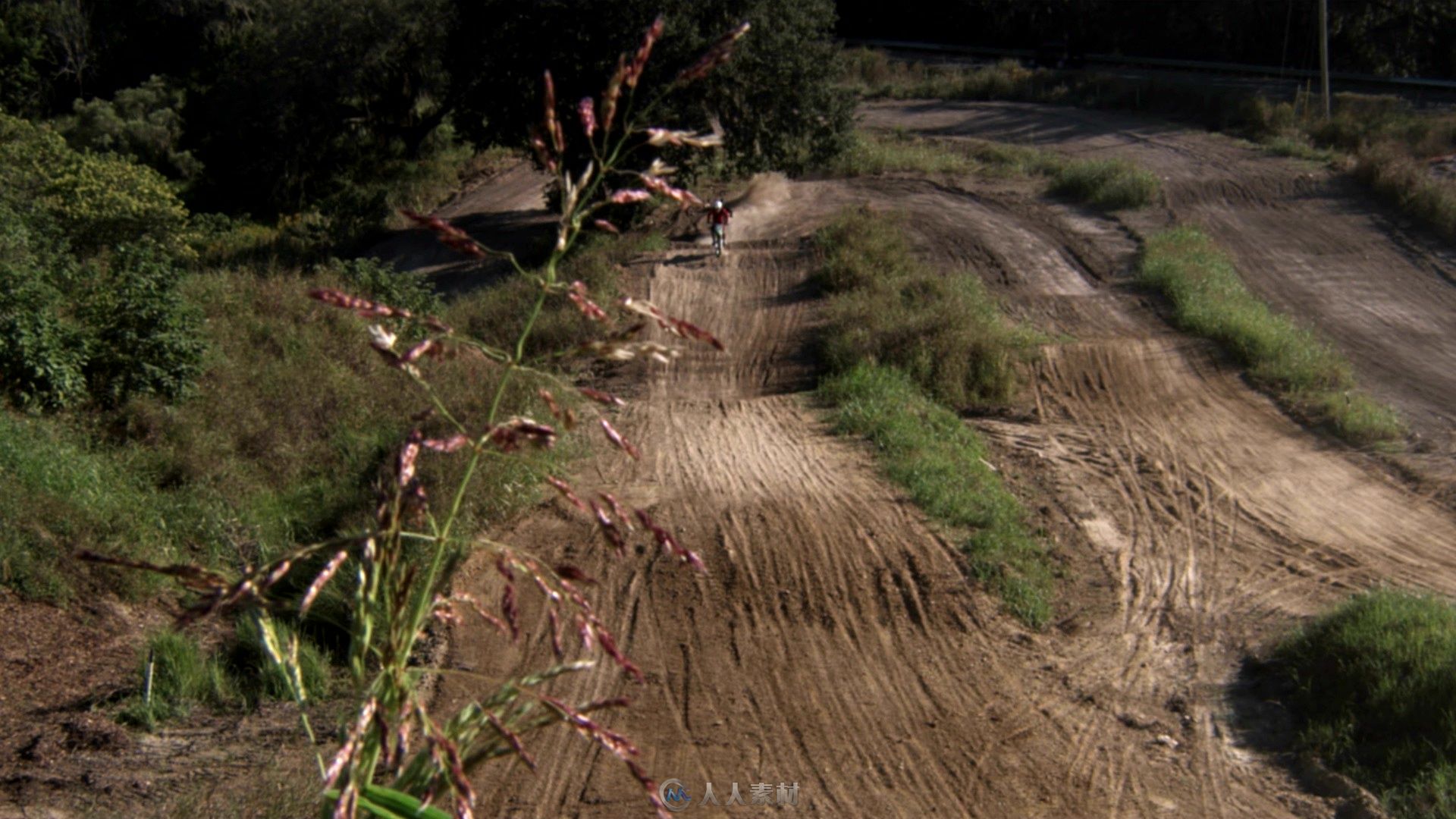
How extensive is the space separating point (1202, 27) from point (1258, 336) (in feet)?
85.2

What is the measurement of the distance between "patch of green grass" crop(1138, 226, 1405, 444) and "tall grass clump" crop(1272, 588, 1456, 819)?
5.02 meters

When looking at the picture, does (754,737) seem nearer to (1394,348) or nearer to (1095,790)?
(1095,790)

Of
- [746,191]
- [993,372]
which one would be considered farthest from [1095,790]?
[746,191]

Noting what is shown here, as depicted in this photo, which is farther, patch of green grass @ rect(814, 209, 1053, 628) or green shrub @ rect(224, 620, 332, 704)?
patch of green grass @ rect(814, 209, 1053, 628)

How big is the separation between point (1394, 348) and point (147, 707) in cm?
Result: 1514

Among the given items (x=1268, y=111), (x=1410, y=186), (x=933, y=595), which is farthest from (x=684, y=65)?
(x=1268, y=111)

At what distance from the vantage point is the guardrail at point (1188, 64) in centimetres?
3206

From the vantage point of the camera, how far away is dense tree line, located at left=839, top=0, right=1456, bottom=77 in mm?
33000

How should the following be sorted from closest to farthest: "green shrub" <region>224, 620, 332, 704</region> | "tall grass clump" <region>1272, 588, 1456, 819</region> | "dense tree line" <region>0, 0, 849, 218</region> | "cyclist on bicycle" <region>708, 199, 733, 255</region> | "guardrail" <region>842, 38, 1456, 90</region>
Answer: "tall grass clump" <region>1272, 588, 1456, 819</region> → "green shrub" <region>224, 620, 332, 704</region> → "cyclist on bicycle" <region>708, 199, 733, 255</region> → "dense tree line" <region>0, 0, 849, 218</region> → "guardrail" <region>842, 38, 1456, 90</region>

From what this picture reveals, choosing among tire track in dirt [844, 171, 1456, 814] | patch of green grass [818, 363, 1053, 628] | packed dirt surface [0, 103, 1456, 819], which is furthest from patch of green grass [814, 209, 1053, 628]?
tire track in dirt [844, 171, 1456, 814]

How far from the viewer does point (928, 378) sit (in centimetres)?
1370

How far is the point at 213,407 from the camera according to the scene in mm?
11406

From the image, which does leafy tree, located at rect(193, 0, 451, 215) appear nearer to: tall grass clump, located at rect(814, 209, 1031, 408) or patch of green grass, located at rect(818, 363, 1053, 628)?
tall grass clump, located at rect(814, 209, 1031, 408)

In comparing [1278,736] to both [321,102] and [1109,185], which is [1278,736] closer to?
[1109,185]
